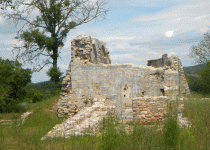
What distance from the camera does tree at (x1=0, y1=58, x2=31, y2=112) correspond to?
16.2 m

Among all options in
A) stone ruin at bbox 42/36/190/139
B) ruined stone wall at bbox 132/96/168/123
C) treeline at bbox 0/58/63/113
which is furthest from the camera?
treeline at bbox 0/58/63/113

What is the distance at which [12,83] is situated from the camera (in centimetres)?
1831

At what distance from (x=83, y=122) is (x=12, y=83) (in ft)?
38.0

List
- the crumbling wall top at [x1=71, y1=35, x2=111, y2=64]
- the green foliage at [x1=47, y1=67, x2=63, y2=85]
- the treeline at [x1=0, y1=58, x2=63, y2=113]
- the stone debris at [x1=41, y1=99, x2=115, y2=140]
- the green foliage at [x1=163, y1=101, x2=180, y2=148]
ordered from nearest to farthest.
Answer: the green foliage at [x1=163, y1=101, x2=180, y2=148], the stone debris at [x1=41, y1=99, x2=115, y2=140], the crumbling wall top at [x1=71, y1=35, x2=111, y2=64], the treeline at [x1=0, y1=58, x2=63, y2=113], the green foliage at [x1=47, y1=67, x2=63, y2=85]

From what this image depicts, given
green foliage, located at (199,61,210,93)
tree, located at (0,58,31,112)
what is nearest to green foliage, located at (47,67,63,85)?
tree, located at (0,58,31,112)

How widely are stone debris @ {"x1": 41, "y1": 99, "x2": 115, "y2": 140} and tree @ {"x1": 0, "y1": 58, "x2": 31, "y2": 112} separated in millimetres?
7951

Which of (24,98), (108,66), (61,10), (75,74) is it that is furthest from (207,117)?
(61,10)

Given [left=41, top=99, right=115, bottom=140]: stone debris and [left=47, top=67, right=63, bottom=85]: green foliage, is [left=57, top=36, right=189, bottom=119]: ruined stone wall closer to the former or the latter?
[left=41, top=99, right=115, bottom=140]: stone debris

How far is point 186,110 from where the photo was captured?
30.1ft

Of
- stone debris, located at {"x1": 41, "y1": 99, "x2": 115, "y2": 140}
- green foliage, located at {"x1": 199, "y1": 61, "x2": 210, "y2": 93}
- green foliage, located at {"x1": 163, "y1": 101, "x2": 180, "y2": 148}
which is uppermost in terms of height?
green foliage, located at {"x1": 199, "y1": 61, "x2": 210, "y2": 93}

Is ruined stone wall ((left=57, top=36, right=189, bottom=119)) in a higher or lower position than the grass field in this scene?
higher

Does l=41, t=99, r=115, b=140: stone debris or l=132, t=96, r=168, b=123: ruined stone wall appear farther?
l=132, t=96, r=168, b=123: ruined stone wall

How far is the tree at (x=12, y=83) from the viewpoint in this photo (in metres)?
16.2

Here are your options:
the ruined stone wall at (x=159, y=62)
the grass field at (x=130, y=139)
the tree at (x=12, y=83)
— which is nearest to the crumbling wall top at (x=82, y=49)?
the tree at (x=12, y=83)
